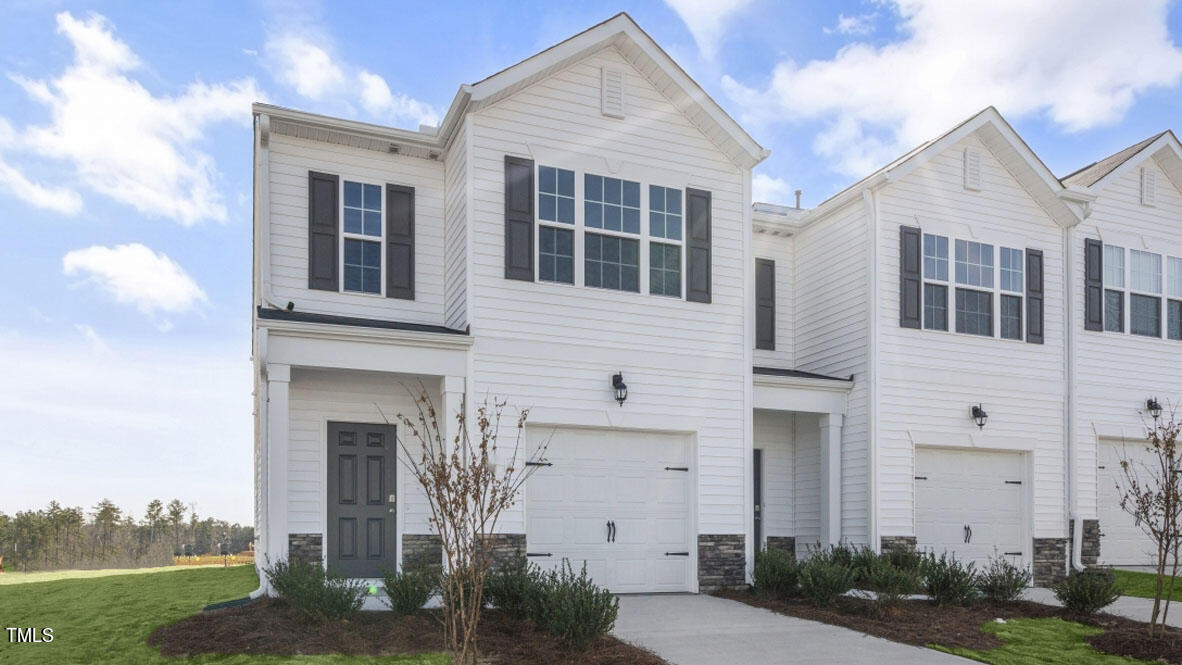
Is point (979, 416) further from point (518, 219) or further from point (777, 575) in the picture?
point (518, 219)

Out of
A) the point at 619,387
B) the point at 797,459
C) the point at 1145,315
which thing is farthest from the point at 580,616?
the point at 1145,315

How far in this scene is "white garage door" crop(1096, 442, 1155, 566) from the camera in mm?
16047

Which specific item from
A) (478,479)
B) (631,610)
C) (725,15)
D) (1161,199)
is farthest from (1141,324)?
(478,479)

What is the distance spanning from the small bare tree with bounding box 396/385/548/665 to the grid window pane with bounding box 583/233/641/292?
2.11 m

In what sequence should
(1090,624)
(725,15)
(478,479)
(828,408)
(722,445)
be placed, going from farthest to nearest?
1. (828,408)
2. (722,445)
3. (725,15)
4. (1090,624)
5. (478,479)

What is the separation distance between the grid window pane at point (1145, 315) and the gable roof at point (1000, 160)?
6.82ft

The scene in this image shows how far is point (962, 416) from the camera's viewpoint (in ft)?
48.5

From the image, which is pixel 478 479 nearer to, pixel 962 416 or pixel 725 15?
pixel 725 15

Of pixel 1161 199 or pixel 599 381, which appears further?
pixel 1161 199

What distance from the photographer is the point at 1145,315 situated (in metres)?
16.6

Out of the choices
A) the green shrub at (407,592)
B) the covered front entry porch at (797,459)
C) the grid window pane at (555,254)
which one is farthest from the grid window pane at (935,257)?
the green shrub at (407,592)

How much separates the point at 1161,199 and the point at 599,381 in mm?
11081

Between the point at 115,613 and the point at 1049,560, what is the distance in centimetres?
1300

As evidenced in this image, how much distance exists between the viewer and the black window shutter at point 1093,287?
628 inches
